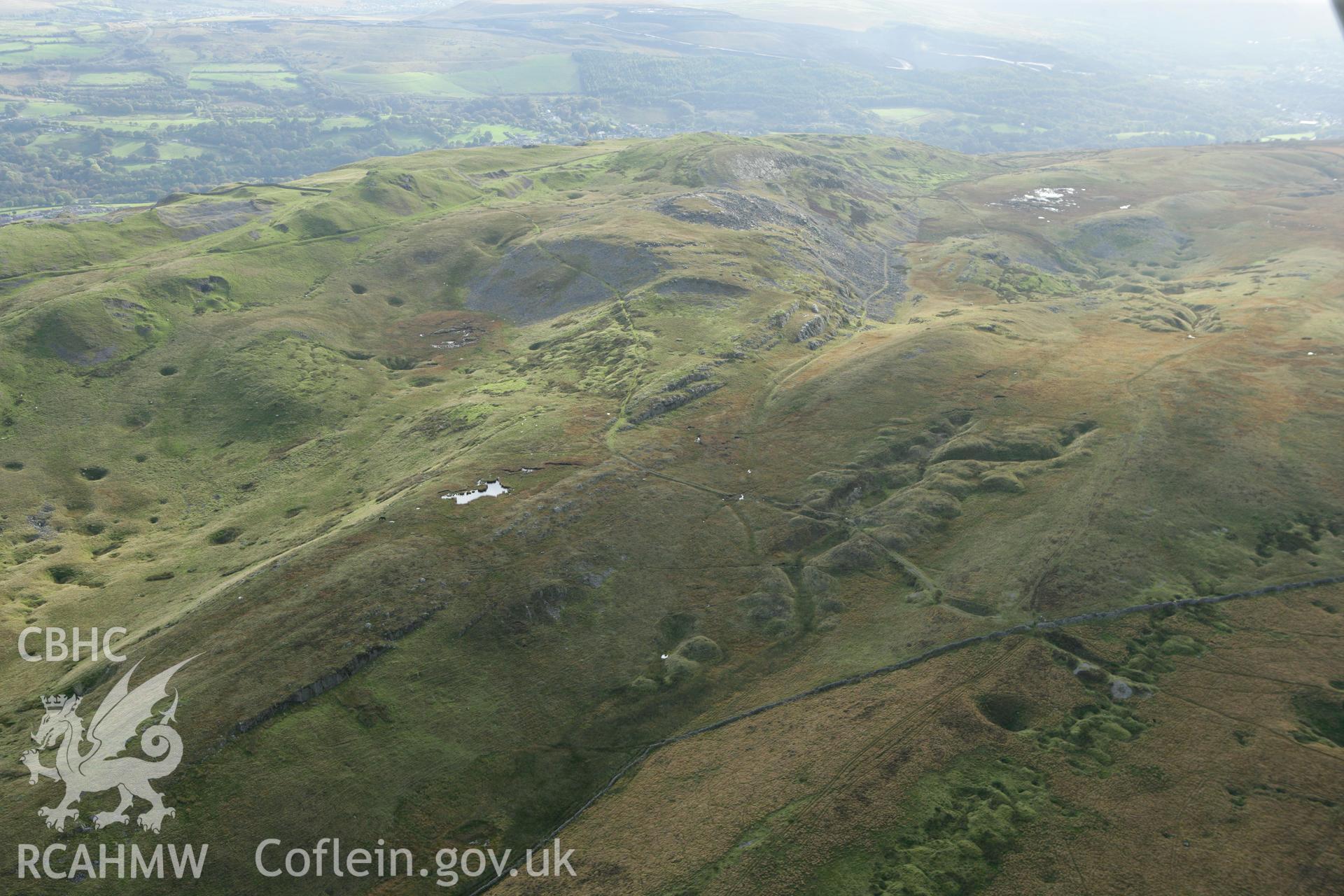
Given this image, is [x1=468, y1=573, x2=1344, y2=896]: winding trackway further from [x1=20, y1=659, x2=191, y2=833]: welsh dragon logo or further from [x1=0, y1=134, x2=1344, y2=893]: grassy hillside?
[x1=20, y1=659, x2=191, y2=833]: welsh dragon logo

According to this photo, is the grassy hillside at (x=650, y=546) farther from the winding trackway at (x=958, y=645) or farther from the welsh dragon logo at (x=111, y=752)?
the welsh dragon logo at (x=111, y=752)

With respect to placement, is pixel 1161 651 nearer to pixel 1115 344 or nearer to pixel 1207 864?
pixel 1207 864

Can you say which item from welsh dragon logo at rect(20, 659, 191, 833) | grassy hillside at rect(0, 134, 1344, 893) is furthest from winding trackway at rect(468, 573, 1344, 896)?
welsh dragon logo at rect(20, 659, 191, 833)

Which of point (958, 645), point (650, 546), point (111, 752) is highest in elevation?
point (958, 645)

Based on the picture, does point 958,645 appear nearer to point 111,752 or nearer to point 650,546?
point 650,546

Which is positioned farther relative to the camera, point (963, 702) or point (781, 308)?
point (781, 308)

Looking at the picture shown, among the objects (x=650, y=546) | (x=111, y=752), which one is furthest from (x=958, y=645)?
(x=111, y=752)

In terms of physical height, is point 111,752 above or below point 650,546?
below

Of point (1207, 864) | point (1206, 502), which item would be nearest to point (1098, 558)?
point (1206, 502)
